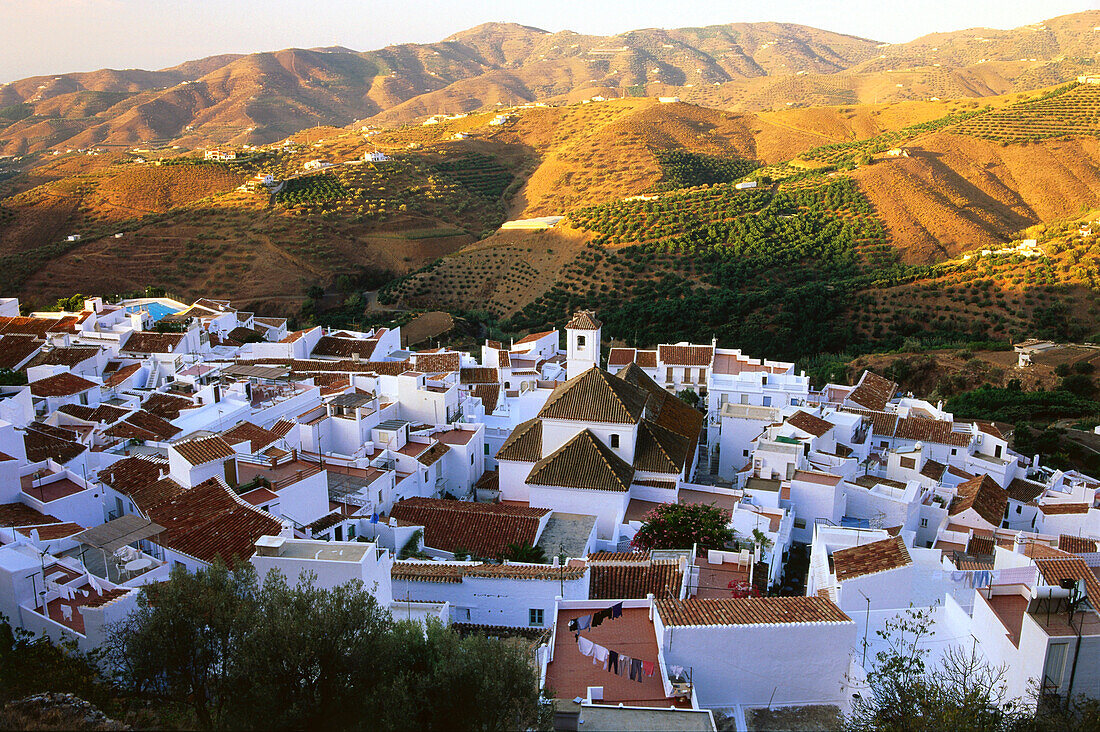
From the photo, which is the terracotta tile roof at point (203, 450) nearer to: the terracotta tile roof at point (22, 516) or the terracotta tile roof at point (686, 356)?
the terracotta tile roof at point (22, 516)

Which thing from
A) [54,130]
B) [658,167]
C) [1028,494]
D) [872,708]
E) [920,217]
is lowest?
[1028,494]

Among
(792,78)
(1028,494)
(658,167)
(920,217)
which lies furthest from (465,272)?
(792,78)

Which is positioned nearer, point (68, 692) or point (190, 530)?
point (68, 692)

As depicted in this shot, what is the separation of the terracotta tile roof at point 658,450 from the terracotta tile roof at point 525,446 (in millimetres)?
3065

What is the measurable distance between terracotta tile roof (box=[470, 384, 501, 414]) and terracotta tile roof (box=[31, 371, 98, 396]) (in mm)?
13614

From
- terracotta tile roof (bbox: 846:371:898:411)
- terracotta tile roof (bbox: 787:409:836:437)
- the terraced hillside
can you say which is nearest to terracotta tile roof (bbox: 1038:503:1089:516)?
terracotta tile roof (bbox: 787:409:836:437)

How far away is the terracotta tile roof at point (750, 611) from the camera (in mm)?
11719

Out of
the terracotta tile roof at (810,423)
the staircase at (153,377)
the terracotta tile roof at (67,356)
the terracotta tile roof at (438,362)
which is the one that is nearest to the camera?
the terracotta tile roof at (810,423)

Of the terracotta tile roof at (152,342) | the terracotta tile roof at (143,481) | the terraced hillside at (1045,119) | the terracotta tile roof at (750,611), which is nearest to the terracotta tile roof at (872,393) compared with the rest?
the terracotta tile roof at (750,611)

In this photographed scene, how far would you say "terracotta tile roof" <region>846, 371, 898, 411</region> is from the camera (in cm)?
3238

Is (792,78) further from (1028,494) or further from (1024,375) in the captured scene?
(1028,494)

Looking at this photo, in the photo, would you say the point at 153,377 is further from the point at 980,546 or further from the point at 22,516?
the point at 980,546

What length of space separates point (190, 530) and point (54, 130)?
173434 millimetres

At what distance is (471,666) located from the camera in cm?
907
